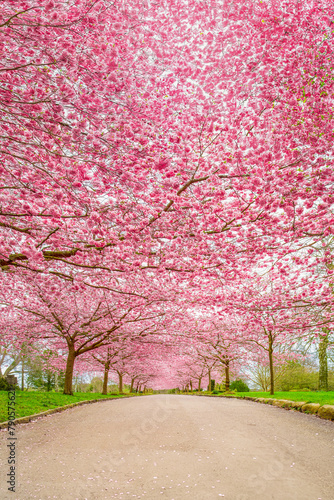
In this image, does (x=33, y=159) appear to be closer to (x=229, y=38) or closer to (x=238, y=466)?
(x=229, y=38)

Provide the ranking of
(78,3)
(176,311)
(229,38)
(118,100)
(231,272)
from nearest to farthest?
(78,3) < (118,100) < (229,38) < (231,272) < (176,311)

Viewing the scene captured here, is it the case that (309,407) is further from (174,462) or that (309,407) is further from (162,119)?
(162,119)

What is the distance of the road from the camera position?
3262 mm

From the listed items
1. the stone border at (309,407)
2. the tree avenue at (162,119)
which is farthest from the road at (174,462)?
the tree avenue at (162,119)

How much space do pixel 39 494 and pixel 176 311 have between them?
12.7 metres

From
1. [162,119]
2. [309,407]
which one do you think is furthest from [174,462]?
[309,407]

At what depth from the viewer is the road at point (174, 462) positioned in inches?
128

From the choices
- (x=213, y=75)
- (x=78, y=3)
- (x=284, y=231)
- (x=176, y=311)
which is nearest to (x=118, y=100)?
(x=78, y=3)

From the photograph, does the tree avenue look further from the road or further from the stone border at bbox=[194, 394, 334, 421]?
the stone border at bbox=[194, 394, 334, 421]

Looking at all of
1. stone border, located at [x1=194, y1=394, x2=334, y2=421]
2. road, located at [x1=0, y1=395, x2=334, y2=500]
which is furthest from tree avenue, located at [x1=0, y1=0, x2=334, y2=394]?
stone border, located at [x1=194, y1=394, x2=334, y2=421]

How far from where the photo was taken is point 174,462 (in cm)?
418

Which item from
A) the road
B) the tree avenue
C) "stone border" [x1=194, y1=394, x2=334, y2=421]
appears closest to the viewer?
the road

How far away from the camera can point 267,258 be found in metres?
10.9

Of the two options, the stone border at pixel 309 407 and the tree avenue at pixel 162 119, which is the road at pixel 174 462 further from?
the tree avenue at pixel 162 119
